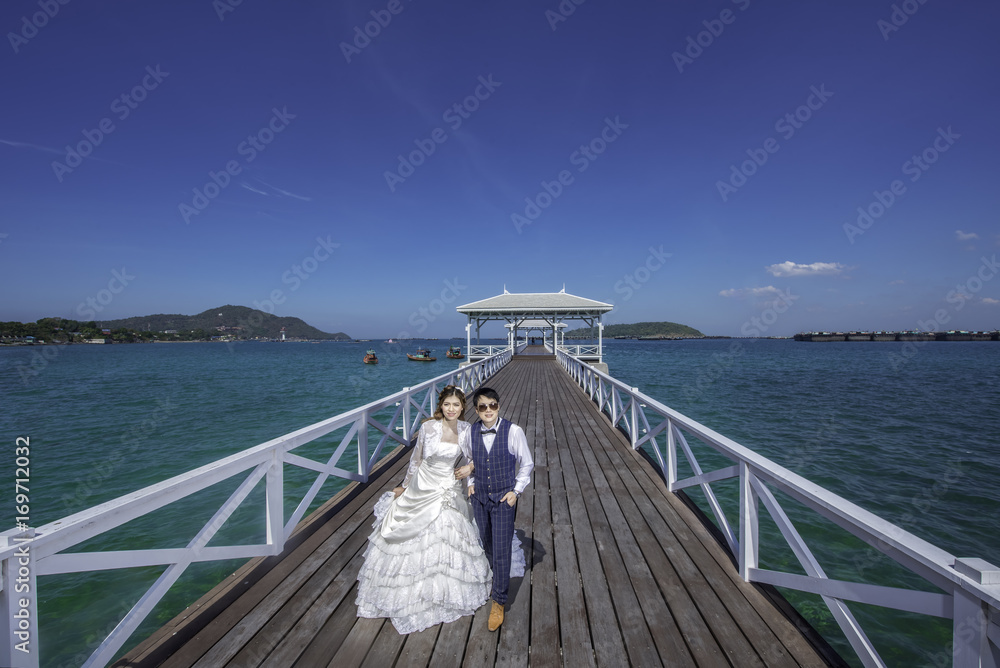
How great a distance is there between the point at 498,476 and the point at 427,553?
2.44 ft

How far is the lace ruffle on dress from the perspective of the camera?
2.66 meters

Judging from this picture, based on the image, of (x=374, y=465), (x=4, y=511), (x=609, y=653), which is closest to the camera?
(x=609, y=653)

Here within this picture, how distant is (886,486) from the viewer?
8.09 m

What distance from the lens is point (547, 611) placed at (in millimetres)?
2736

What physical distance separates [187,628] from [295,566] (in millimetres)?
808

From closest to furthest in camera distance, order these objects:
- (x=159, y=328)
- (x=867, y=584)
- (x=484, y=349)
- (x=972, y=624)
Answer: (x=972, y=624)
(x=867, y=584)
(x=484, y=349)
(x=159, y=328)

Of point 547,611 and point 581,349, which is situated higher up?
point 581,349

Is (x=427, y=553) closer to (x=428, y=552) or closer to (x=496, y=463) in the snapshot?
(x=428, y=552)

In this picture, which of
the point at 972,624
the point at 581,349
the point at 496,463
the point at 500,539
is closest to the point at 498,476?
the point at 496,463

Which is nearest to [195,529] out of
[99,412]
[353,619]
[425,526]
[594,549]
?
[353,619]

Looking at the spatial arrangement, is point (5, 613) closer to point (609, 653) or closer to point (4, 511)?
point (609, 653)

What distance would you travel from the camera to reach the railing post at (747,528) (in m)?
3.05

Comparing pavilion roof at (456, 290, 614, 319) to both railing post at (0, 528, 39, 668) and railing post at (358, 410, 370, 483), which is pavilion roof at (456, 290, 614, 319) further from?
railing post at (0, 528, 39, 668)

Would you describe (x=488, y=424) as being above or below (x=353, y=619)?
above
